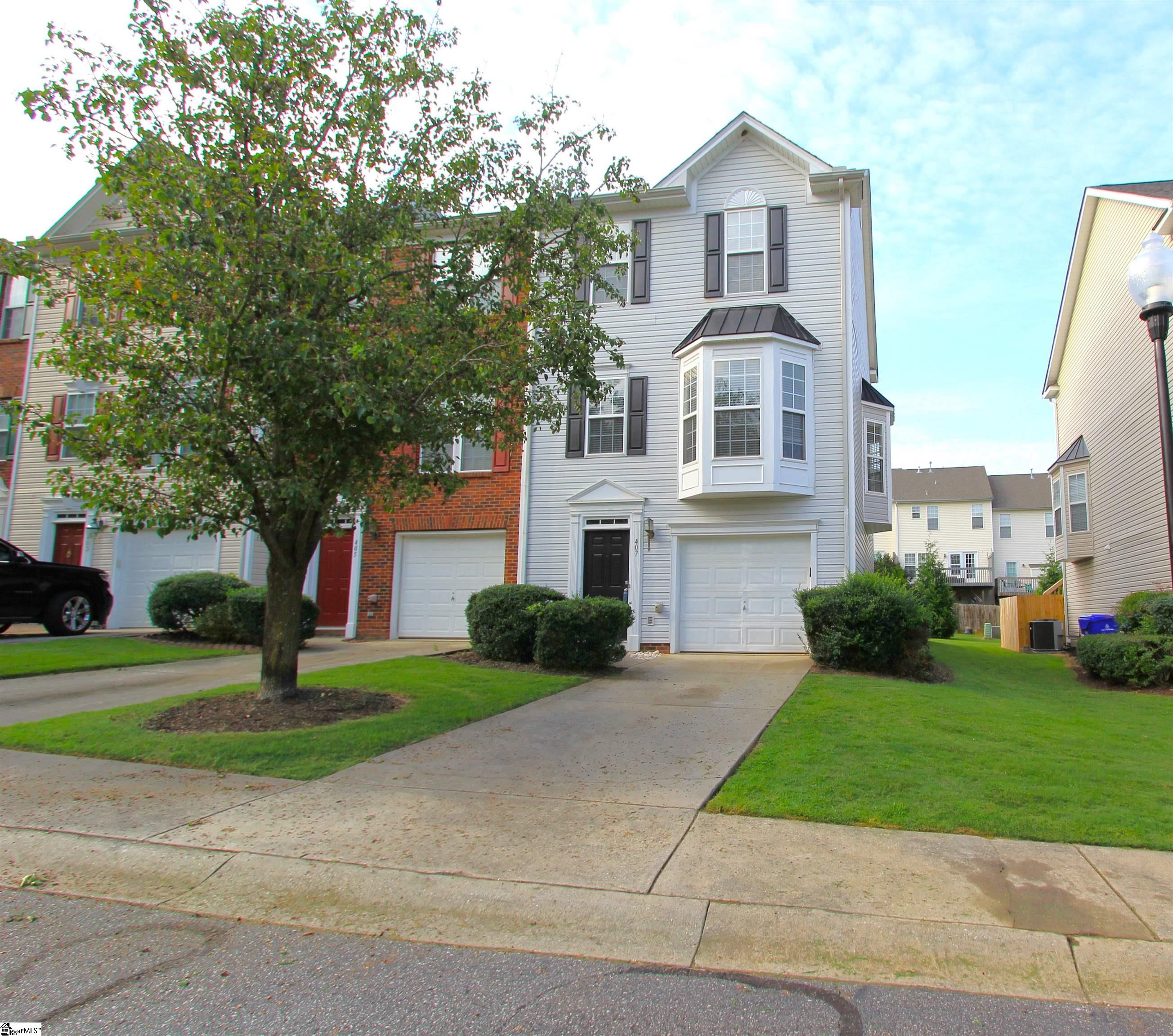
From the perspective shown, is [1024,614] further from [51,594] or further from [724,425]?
[51,594]

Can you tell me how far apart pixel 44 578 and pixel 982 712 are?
46.7 ft

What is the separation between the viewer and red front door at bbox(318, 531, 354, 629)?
688 inches

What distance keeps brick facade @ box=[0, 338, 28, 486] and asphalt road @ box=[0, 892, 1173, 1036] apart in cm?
2060

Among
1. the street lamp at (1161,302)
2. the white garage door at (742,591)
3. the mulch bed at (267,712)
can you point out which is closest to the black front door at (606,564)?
the white garage door at (742,591)

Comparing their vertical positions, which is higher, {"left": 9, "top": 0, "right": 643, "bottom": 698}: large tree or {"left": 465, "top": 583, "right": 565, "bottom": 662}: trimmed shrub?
{"left": 9, "top": 0, "right": 643, "bottom": 698}: large tree

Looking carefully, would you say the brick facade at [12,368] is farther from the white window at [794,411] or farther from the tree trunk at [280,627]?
the white window at [794,411]

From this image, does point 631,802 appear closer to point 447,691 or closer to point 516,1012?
point 516,1012

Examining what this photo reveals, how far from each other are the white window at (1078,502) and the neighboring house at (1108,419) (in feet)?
0.07

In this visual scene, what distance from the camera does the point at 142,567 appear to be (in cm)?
1875

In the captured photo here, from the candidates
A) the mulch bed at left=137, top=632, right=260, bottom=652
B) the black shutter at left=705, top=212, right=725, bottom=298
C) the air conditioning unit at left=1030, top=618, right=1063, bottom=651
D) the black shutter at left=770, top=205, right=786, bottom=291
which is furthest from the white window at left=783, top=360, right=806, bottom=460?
the air conditioning unit at left=1030, top=618, right=1063, bottom=651

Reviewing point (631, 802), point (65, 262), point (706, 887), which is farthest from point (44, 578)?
point (706, 887)

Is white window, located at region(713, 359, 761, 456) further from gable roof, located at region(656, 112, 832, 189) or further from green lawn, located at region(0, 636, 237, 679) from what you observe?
green lawn, located at region(0, 636, 237, 679)

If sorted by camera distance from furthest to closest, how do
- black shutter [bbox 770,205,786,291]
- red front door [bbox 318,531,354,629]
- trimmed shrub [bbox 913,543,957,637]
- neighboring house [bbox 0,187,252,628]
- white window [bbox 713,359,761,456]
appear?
trimmed shrub [bbox 913,543,957,637] < neighboring house [bbox 0,187,252,628] < red front door [bbox 318,531,354,629] < black shutter [bbox 770,205,786,291] < white window [bbox 713,359,761,456]

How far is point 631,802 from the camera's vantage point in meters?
5.51
